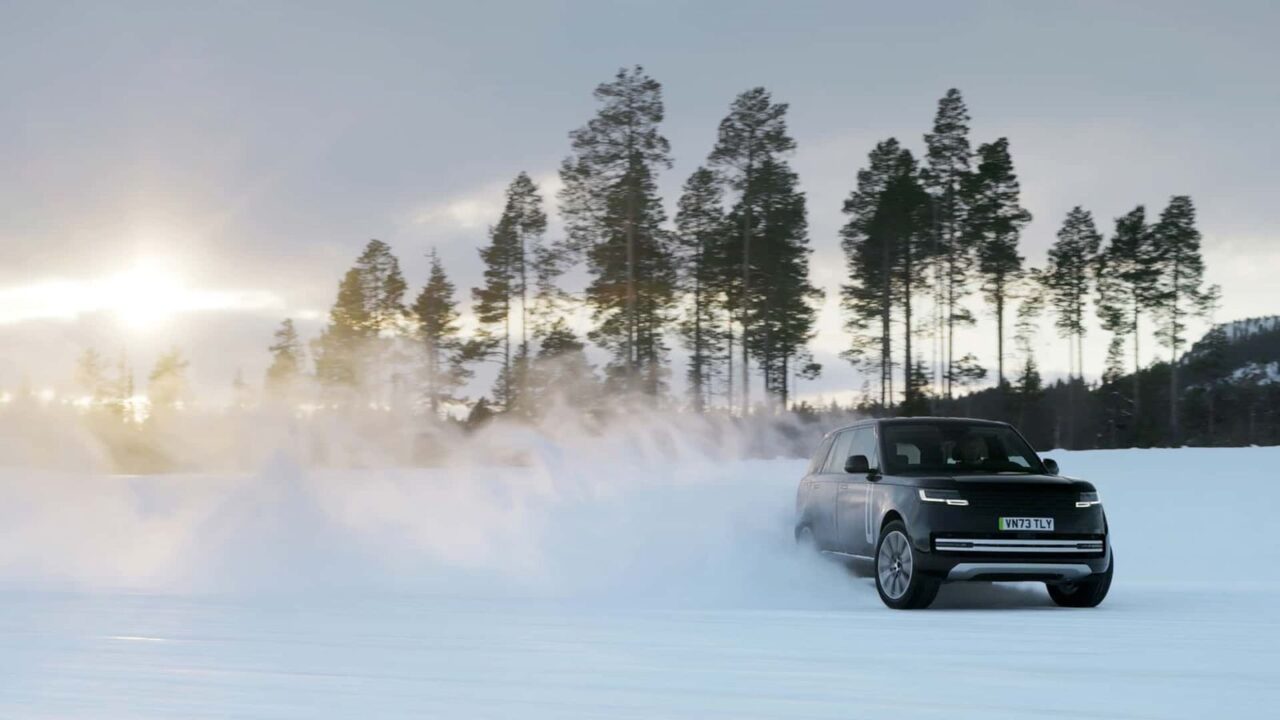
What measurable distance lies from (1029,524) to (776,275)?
4085cm

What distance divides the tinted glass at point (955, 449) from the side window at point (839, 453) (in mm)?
759

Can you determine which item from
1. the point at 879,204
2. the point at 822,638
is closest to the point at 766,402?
the point at 879,204

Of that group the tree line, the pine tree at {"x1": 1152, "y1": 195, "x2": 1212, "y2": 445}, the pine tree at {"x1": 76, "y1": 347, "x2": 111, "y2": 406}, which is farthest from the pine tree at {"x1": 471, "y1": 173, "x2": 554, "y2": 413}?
the pine tree at {"x1": 76, "y1": 347, "x2": 111, "y2": 406}

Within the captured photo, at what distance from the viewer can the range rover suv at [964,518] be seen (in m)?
9.70

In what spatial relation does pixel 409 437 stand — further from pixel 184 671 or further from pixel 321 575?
pixel 184 671

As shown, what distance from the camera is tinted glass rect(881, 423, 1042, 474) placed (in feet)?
35.8

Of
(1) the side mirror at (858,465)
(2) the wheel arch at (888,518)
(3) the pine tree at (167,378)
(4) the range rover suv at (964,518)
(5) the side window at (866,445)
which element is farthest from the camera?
(3) the pine tree at (167,378)

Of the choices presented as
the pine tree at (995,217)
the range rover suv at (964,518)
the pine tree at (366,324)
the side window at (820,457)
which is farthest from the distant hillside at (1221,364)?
the range rover suv at (964,518)

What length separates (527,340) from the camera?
57031 mm

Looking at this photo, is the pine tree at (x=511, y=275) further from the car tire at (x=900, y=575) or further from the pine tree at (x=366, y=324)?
the car tire at (x=900, y=575)

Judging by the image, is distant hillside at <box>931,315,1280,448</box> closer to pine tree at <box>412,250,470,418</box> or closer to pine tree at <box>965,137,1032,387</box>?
pine tree at <box>965,137,1032,387</box>

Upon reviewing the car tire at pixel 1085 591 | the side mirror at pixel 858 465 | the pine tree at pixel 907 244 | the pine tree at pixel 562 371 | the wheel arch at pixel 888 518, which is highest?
the pine tree at pixel 907 244

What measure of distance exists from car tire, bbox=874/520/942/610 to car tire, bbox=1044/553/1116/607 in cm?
132

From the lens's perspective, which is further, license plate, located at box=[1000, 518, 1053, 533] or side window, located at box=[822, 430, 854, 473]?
side window, located at box=[822, 430, 854, 473]
